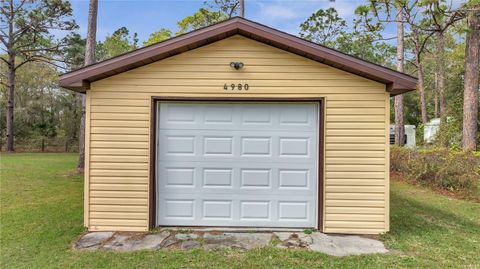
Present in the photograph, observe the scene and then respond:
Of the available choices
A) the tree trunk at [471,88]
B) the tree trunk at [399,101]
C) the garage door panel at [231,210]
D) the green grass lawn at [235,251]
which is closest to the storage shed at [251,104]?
the garage door panel at [231,210]

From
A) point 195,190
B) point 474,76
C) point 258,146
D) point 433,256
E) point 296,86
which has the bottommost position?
point 433,256

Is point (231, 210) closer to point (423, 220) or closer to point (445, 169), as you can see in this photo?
point (423, 220)

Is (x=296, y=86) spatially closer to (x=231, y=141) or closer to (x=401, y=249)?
(x=231, y=141)

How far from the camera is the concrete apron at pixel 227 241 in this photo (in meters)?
4.60

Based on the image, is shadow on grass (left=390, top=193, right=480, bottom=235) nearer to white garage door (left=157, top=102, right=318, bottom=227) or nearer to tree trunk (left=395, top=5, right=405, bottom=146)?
white garage door (left=157, top=102, right=318, bottom=227)

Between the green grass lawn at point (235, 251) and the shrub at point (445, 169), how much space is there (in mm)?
1366

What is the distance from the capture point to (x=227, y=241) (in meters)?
4.85

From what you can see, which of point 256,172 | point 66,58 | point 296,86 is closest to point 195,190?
point 256,172

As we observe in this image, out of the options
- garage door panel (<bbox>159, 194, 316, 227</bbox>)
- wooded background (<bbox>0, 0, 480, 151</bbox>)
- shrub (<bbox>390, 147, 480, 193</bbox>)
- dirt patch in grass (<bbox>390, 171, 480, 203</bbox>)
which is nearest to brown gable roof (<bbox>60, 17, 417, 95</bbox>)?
garage door panel (<bbox>159, 194, 316, 227</bbox>)

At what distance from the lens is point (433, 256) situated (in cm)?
→ 434

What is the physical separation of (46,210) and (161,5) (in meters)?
11.1

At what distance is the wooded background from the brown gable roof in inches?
278

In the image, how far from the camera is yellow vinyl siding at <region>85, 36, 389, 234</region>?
524 centimetres

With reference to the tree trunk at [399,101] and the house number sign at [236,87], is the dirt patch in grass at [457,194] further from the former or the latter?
the house number sign at [236,87]
